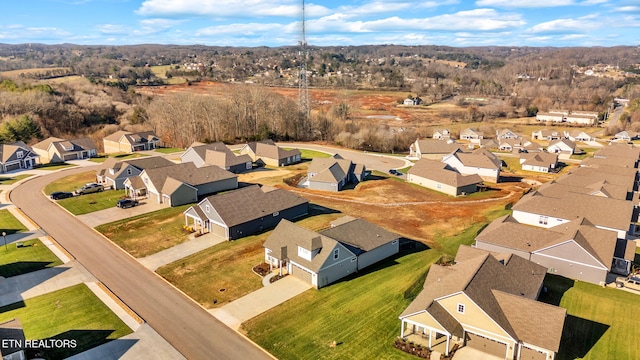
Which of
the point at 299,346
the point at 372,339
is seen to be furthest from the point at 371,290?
the point at 299,346

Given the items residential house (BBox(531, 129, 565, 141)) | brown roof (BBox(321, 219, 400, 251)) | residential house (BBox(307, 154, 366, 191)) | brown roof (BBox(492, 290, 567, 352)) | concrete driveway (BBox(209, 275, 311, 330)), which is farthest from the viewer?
residential house (BBox(531, 129, 565, 141))

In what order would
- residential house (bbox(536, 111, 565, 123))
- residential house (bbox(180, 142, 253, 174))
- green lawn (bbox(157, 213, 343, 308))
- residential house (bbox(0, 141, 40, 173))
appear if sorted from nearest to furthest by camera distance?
green lawn (bbox(157, 213, 343, 308)), residential house (bbox(0, 141, 40, 173)), residential house (bbox(180, 142, 253, 174)), residential house (bbox(536, 111, 565, 123))

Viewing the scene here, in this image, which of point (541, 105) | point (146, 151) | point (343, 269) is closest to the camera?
point (343, 269)

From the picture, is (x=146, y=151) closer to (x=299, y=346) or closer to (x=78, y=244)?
(x=78, y=244)

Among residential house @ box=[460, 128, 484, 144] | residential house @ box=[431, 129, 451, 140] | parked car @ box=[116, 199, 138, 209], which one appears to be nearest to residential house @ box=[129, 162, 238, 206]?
parked car @ box=[116, 199, 138, 209]

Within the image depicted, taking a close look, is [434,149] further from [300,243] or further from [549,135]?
[300,243]

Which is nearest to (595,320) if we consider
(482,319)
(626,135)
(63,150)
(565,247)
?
(565,247)

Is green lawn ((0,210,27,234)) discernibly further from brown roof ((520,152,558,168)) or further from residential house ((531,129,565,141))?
residential house ((531,129,565,141))
